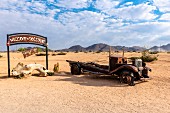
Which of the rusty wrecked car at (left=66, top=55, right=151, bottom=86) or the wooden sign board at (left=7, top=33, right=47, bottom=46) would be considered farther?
the wooden sign board at (left=7, top=33, right=47, bottom=46)

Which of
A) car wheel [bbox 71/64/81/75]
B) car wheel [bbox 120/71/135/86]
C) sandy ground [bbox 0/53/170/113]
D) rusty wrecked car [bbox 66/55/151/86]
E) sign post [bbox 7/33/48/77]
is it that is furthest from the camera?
sign post [bbox 7/33/48/77]

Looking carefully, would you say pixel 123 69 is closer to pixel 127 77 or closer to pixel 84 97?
pixel 127 77

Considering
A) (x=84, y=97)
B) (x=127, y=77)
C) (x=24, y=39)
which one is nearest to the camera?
(x=84, y=97)

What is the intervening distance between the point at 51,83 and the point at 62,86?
108cm

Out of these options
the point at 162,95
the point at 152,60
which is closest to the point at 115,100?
the point at 162,95

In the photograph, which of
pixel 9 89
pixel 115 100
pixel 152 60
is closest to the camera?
pixel 115 100

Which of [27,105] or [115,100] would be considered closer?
[27,105]

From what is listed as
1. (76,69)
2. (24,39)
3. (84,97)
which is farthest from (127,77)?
(24,39)

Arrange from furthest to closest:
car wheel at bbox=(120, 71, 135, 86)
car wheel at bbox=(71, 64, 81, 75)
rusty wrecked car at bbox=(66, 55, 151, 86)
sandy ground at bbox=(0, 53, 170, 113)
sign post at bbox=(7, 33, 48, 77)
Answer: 1. sign post at bbox=(7, 33, 48, 77)
2. car wheel at bbox=(71, 64, 81, 75)
3. rusty wrecked car at bbox=(66, 55, 151, 86)
4. car wheel at bbox=(120, 71, 135, 86)
5. sandy ground at bbox=(0, 53, 170, 113)

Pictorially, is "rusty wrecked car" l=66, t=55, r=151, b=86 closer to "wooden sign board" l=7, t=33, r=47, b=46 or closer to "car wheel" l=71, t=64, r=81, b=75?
"car wheel" l=71, t=64, r=81, b=75

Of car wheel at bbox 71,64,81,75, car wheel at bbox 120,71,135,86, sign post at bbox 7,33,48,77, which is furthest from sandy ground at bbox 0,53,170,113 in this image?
sign post at bbox 7,33,48,77

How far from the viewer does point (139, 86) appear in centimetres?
1199

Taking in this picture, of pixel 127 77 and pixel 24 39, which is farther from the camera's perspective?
pixel 24 39

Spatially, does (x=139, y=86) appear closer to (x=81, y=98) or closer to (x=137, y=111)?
(x=81, y=98)
